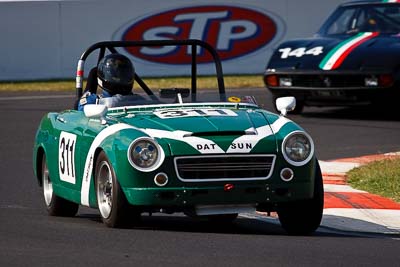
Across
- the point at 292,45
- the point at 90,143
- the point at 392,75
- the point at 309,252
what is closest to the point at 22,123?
the point at 292,45

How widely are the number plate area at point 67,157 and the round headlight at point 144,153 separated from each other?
3.29ft

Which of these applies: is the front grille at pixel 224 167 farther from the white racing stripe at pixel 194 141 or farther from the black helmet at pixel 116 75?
the black helmet at pixel 116 75

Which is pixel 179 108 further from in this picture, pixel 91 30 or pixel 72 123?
pixel 91 30

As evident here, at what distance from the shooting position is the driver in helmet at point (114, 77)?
966 cm

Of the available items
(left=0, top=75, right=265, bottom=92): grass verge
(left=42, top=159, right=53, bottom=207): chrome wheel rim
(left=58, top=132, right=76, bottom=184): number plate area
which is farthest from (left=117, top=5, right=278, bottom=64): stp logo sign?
(left=58, top=132, right=76, bottom=184): number plate area

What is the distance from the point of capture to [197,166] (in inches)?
317

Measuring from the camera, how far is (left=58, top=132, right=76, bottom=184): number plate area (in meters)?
8.97

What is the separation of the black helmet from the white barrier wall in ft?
49.0

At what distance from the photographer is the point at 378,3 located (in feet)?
60.1

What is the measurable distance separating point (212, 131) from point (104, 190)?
0.89 m

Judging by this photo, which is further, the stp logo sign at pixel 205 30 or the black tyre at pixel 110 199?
the stp logo sign at pixel 205 30

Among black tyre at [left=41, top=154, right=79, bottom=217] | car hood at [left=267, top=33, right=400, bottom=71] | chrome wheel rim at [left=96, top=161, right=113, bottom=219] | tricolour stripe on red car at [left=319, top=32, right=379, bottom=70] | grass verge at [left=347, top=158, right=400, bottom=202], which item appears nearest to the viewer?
chrome wheel rim at [left=96, top=161, right=113, bottom=219]

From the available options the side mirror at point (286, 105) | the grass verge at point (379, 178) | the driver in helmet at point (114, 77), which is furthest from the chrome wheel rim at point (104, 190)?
the grass verge at point (379, 178)

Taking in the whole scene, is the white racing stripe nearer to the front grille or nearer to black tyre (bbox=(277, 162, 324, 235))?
the front grille
